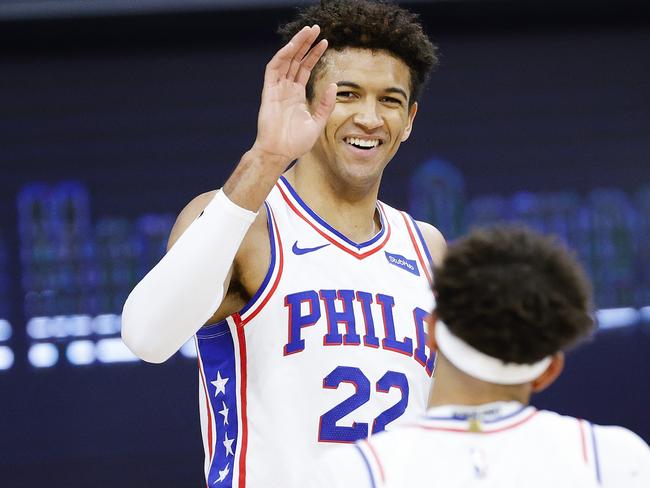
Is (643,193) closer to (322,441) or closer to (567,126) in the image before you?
(567,126)

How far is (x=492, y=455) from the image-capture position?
85.7 inches

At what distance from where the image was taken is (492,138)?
613 cm

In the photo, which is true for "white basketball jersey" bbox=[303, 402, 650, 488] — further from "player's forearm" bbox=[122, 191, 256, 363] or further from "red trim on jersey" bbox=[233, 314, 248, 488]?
"red trim on jersey" bbox=[233, 314, 248, 488]

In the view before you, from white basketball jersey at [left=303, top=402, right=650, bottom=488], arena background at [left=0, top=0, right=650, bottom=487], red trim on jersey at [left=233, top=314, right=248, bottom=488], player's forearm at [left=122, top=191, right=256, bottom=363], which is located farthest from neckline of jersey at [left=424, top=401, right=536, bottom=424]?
arena background at [left=0, top=0, right=650, bottom=487]

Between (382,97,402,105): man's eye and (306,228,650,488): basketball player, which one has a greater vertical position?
(382,97,402,105): man's eye

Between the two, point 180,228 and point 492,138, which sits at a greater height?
point 492,138

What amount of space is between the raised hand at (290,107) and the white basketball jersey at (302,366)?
1.18ft

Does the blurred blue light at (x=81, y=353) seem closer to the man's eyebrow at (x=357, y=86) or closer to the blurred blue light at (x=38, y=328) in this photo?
the blurred blue light at (x=38, y=328)

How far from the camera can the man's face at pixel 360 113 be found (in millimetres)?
3492

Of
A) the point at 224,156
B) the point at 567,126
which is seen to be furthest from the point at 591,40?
the point at 224,156

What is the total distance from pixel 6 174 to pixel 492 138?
230 centimetres

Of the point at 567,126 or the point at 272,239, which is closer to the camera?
the point at 272,239

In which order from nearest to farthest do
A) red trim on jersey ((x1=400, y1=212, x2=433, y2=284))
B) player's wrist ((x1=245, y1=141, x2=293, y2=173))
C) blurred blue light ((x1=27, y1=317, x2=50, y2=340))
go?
1. player's wrist ((x1=245, y1=141, x2=293, y2=173))
2. red trim on jersey ((x1=400, y1=212, x2=433, y2=284))
3. blurred blue light ((x1=27, y1=317, x2=50, y2=340))

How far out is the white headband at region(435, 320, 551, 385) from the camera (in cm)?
220
